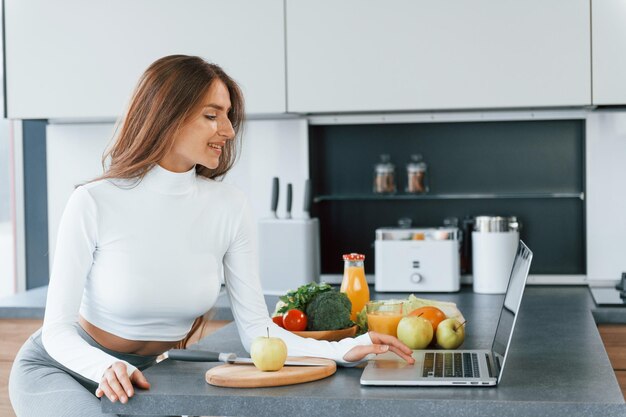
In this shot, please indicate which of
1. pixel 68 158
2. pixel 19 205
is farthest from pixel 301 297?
pixel 19 205

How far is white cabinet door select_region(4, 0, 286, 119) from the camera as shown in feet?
10.8

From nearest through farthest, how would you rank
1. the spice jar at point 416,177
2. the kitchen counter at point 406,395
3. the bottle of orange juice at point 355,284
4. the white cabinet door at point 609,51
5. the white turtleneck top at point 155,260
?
the kitchen counter at point 406,395, the white turtleneck top at point 155,260, the bottle of orange juice at point 355,284, the white cabinet door at point 609,51, the spice jar at point 416,177

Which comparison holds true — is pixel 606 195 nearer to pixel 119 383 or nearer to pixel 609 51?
pixel 609 51

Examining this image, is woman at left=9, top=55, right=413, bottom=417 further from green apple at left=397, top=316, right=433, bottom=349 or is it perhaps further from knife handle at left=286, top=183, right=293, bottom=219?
knife handle at left=286, top=183, right=293, bottom=219

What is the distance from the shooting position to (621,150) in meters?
3.47

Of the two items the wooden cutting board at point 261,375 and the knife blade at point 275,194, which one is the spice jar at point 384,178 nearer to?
the knife blade at point 275,194

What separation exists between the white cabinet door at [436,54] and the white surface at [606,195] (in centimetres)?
38

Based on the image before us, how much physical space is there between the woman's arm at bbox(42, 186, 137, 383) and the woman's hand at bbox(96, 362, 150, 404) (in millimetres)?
28

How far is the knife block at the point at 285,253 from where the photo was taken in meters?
→ 3.42

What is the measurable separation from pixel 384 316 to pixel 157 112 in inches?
28.8

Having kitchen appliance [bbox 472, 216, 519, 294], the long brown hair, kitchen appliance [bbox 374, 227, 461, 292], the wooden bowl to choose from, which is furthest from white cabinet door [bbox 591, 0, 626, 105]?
the long brown hair

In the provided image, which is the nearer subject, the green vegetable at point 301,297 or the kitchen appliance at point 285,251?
the green vegetable at point 301,297

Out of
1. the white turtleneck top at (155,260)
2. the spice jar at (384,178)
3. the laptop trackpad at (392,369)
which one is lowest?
the laptop trackpad at (392,369)

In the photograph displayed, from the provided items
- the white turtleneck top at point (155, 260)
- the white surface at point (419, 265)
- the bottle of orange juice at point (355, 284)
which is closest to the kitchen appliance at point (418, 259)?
the white surface at point (419, 265)
